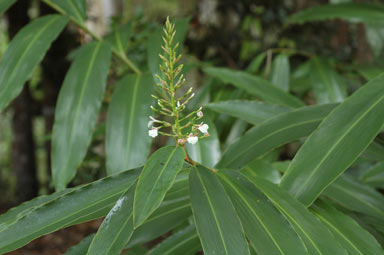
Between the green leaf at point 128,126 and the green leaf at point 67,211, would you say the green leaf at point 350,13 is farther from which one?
the green leaf at point 67,211

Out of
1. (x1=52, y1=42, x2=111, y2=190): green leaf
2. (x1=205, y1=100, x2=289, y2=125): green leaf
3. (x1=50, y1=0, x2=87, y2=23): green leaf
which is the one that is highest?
(x1=50, y1=0, x2=87, y2=23): green leaf

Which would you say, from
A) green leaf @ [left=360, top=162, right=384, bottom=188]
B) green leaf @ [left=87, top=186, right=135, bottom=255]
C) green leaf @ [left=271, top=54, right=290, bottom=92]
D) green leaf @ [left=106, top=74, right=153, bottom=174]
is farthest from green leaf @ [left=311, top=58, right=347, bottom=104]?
green leaf @ [left=87, top=186, right=135, bottom=255]

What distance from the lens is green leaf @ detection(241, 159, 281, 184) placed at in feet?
2.49

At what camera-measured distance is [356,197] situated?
68 cm

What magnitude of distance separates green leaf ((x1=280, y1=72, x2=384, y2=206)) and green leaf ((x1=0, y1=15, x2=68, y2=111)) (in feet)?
1.55

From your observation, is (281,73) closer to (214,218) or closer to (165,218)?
(165,218)

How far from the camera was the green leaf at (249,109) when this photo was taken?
29.8 inches

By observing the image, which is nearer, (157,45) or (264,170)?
(264,170)

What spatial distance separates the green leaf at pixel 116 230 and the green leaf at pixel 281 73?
682 millimetres

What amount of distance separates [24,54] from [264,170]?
1.61 feet

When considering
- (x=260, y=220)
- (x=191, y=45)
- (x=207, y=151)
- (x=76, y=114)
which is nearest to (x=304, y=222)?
(x=260, y=220)

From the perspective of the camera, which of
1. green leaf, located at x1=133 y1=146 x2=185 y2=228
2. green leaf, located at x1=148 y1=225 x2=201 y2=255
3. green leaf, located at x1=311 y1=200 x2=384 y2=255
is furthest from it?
green leaf, located at x1=148 y1=225 x2=201 y2=255

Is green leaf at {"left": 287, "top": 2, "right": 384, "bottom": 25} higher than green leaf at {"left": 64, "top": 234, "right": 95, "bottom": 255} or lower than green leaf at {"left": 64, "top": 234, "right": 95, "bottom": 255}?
higher

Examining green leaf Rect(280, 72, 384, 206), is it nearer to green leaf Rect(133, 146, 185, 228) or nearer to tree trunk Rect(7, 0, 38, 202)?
green leaf Rect(133, 146, 185, 228)
